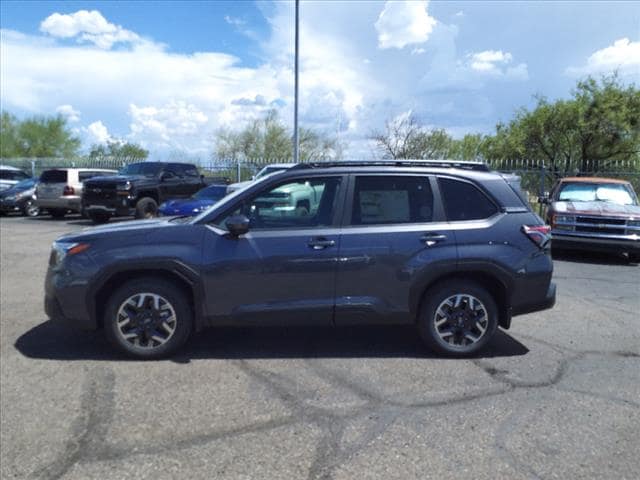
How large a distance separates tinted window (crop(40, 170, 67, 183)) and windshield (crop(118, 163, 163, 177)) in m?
2.53

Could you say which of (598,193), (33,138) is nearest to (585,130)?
(598,193)

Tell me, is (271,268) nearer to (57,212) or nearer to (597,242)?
(597,242)

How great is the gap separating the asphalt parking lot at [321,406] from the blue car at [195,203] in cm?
803

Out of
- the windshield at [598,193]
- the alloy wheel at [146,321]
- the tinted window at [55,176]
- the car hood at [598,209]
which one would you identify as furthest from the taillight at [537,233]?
the tinted window at [55,176]

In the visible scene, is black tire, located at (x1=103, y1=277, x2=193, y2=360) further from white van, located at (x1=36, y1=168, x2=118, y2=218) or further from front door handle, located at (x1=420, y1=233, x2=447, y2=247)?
white van, located at (x1=36, y1=168, x2=118, y2=218)

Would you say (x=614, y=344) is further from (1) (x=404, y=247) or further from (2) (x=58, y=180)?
(2) (x=58, y=180)

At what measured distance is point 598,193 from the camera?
12.5 meters

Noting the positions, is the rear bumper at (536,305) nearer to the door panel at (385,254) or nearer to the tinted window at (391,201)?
the door panel at (385,254)

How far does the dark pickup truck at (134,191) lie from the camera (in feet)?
54.4

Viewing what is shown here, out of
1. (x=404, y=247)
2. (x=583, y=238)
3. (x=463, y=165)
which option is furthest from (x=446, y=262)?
(x=583, y=238)

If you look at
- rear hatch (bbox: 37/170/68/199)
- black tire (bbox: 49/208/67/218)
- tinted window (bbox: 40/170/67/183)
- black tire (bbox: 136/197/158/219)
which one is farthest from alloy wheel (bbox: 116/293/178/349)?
black tire (bbox: 49/208/67/218)

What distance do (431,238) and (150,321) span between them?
257 cm

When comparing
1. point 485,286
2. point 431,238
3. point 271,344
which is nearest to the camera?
point 431,238

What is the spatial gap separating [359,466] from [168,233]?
8.70 ft
